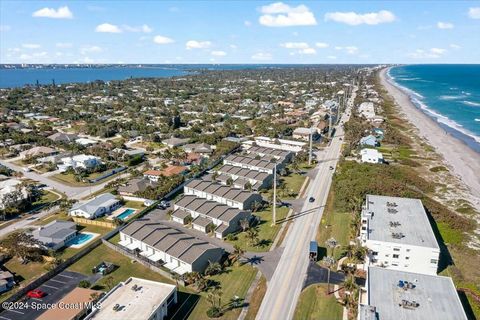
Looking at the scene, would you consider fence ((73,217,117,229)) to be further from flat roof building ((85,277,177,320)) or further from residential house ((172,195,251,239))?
flat roof building ((85,277,177,320))

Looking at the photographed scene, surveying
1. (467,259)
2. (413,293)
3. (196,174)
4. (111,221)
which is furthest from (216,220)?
(467,259)

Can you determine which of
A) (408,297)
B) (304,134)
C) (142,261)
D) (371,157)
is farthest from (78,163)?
(408,297)

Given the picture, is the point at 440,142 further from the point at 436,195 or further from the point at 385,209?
the point at 385,209

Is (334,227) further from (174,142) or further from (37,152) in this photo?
(37,152)

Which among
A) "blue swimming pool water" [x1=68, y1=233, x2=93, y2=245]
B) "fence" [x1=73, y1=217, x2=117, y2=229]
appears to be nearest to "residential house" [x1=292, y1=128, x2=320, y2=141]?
"fence" [x1=73, y1=217, x2=117, y2=229]

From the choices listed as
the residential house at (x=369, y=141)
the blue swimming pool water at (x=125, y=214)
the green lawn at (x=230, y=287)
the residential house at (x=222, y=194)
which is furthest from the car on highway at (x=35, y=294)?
the residential house at (x=369, y=141)

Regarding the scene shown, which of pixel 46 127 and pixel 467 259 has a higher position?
pixel 46 127
